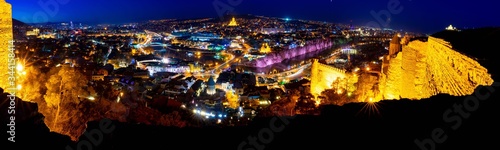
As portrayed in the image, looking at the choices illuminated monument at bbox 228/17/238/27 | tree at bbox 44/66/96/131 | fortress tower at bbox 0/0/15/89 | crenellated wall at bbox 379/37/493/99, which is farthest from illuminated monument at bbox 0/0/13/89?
illuminated monument at bbox 228/17/238/27

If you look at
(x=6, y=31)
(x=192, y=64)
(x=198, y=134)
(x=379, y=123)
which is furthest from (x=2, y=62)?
(x=192, y=64)

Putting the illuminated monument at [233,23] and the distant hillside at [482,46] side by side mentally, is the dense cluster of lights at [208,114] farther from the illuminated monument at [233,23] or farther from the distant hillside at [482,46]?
the illuminated monument at [233,23]

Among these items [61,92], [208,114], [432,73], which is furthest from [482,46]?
[208,114]

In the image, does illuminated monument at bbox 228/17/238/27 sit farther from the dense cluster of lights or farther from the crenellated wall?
the crenellated wall

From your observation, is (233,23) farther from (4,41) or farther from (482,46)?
(482,46)

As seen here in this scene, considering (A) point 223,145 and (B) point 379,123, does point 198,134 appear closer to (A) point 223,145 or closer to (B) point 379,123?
(A) point 223,145

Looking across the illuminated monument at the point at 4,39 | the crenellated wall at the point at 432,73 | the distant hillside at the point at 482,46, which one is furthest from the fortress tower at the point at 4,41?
the distant hillside at the point at 482,46
